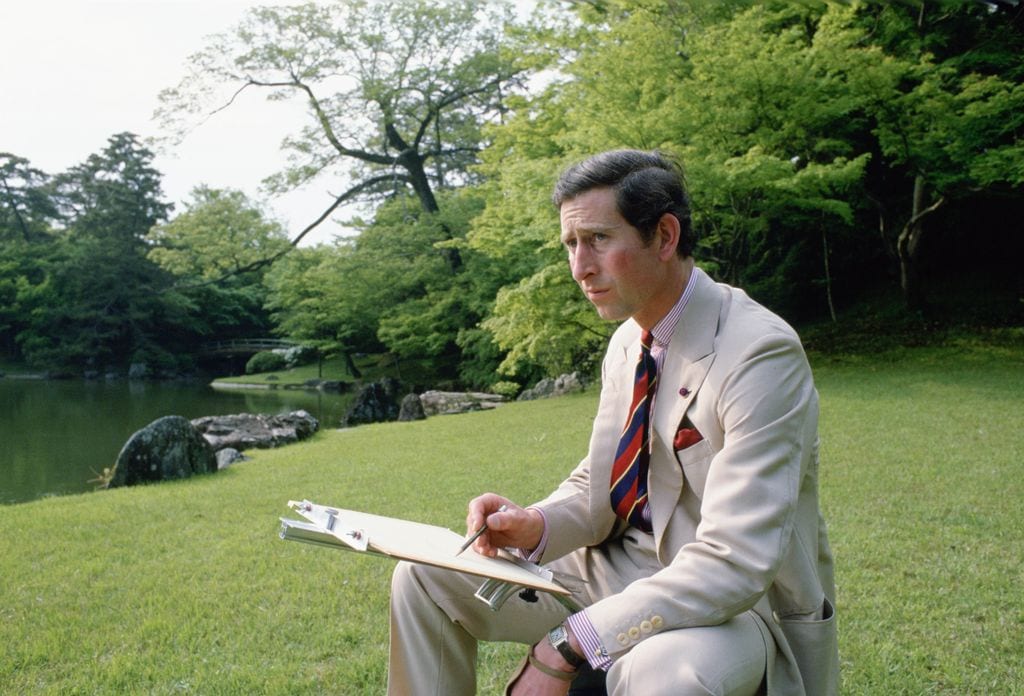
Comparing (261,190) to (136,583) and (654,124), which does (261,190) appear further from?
(136,583)

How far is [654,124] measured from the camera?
463 inches

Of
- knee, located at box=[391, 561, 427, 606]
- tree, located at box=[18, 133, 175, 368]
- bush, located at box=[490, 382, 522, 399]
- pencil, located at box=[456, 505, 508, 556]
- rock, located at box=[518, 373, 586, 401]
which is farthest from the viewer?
tree, located at box=[18, 133, 175, 368]

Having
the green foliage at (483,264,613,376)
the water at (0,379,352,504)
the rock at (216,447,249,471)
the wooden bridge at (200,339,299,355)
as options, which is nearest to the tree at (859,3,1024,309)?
the green foliage at (483,264,613,376)

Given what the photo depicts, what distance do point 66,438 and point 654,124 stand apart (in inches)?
440

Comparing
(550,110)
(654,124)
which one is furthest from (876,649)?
(550,110)

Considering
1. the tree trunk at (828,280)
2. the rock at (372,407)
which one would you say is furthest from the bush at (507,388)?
the tree trunk at (828,280)

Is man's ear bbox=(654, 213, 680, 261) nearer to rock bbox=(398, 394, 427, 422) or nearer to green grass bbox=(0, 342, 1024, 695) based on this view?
green grass bbox=(0, 342, 1024, 695)

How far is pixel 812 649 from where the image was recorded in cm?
166

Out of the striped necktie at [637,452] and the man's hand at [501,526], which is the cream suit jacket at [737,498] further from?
the man's hand at [501,526]

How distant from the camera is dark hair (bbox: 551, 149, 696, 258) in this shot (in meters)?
1.86

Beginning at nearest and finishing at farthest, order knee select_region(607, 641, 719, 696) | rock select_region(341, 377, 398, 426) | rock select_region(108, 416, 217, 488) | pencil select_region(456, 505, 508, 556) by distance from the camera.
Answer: knee select_region(607, 641, 719, 696), pencil select_region(456, 505, 508, 556), rock select_region(108, 416, 217, 488), rock select_region(341, 377, 398, 426)

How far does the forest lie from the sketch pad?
1.09 m

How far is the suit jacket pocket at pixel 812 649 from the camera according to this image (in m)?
1.66

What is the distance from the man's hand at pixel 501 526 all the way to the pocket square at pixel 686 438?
0.45m
